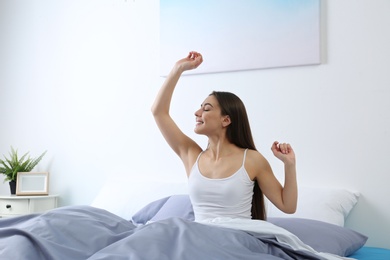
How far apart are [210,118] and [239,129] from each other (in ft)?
0.39

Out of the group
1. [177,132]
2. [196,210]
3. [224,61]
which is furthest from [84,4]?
[196,210]

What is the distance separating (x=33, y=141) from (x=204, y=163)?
202cm

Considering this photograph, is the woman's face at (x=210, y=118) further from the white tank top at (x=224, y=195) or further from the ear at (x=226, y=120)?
the white tank top at (x=224, y=195)

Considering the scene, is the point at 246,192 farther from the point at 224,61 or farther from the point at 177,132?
the point at 224,61

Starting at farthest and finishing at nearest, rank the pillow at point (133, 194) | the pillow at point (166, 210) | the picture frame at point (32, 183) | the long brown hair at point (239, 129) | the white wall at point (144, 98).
→ the picture frame at point (32, 183), the pillow at point (133, 194), the white wall at point (144, 98), the pillow at point (166, 210), the long brown hair at point (239, 129)

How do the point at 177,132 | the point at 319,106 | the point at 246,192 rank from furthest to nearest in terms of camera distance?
the point at 319,106 < the point at 177,132 < the point at 246,192

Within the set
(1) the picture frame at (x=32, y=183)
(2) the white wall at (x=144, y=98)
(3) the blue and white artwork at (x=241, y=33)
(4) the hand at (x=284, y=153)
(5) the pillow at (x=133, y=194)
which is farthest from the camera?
A: (1) the picture frame at (x=32, y=183)

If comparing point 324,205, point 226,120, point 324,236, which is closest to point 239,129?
point 226,120

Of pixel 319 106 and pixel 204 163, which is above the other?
pixel 319 106

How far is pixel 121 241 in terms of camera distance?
4.35 ft

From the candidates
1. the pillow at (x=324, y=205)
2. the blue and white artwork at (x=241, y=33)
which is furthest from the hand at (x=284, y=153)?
the blue and white artwork at (x=241, y=33)

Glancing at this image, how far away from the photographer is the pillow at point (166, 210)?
7.39ft

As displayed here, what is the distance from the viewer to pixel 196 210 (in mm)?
1889

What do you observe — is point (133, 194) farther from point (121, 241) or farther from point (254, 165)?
point (121, 241)
